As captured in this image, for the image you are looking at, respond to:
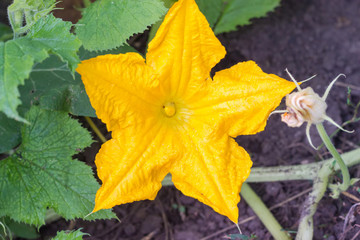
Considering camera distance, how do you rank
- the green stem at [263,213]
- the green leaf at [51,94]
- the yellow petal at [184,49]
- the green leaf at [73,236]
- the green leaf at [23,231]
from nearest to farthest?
the yellow petal at [184,49], the green leaf at [73,236], the green leaf at [51,94], the green stem at [263,213], the green leaf at [23,231]

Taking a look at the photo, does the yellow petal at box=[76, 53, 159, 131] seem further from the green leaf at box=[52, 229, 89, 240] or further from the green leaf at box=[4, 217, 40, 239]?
the green leaf at box=[4, 217, 40, 239]

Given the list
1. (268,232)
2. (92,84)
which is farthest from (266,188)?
(92,84)

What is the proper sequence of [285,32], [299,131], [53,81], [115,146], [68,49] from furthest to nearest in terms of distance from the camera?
[285,32], [299,131], [53,81], [115,146], [68,49]

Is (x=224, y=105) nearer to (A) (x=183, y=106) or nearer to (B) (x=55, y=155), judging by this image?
(A) (x=183, y=106)

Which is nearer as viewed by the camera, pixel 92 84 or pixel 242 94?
pixel 92 84

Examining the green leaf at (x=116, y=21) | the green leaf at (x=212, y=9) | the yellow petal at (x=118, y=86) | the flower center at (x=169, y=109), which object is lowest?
the flower center at (x=169, y=109)

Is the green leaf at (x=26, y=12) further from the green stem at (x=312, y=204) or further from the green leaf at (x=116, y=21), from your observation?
the green stem at (x=312, y=204)

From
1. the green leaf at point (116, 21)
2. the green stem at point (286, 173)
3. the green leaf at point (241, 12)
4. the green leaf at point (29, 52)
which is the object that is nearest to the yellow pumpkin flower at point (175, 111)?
the green leaf at point (29, 52)
